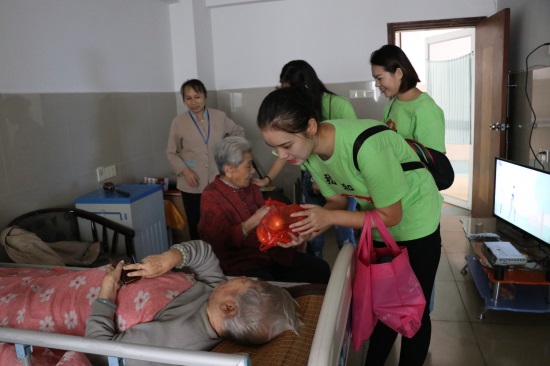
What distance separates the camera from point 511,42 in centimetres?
426

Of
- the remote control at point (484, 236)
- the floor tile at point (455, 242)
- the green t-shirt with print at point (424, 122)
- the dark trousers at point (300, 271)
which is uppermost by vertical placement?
the green t-shirt with print at point (424, 122)

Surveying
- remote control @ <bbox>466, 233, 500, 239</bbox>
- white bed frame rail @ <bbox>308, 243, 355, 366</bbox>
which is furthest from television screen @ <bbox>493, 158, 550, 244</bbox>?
white bed frame rail @ <bbox>308, 243, 355, 366</bbox>

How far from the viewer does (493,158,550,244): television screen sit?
8.70 ft

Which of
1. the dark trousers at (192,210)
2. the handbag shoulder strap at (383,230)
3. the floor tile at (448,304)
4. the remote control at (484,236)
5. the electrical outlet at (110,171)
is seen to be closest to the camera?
the handbag shoulder strap at (383,230)

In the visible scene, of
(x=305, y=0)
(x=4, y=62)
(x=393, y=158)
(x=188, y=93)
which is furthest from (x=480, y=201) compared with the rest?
(x=4, y=62)

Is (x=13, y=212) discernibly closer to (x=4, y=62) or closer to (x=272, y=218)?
(x=4, y=62)

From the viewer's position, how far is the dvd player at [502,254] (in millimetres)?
2598

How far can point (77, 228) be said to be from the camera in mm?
2975

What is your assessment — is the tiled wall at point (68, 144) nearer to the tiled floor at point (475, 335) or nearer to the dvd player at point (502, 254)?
the tiled floor at point (475, 335)

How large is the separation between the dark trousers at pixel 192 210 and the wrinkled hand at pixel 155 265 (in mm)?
1931

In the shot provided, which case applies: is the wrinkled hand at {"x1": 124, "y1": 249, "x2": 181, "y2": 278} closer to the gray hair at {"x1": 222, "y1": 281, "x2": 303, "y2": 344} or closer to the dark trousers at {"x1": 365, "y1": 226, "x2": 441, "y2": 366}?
the gray hair at {"x1": 222, "y1": 281, "x2": 303, "y2": 344}

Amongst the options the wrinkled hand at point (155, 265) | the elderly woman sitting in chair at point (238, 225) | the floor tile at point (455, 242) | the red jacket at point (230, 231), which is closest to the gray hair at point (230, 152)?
the elderly woman sitting in chair at point (238, 225)

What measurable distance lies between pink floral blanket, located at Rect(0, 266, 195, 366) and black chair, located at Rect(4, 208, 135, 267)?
3.27 feet

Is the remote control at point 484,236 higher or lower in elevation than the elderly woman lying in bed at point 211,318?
lower
